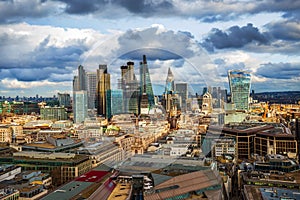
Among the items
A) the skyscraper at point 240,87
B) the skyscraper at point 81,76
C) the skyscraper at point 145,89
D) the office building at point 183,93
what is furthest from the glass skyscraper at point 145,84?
the skyscraper at point 240,87

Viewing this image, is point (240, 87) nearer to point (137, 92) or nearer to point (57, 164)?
point (57, 164)

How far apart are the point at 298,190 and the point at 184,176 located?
1.85 meters

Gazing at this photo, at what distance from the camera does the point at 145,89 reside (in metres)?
4.76

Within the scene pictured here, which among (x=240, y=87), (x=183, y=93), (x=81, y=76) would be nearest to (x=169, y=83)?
(x=183, y=93)

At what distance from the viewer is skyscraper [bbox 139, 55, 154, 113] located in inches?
165

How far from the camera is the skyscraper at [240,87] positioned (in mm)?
22094

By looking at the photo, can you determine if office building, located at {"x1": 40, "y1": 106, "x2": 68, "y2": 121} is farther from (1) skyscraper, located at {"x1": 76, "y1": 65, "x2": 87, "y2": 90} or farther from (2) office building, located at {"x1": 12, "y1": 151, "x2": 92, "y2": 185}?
(2) office building, located at {"x1": 12, "y1": 151, "x2": 92, "y2": 185}

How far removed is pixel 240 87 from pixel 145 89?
739 inches

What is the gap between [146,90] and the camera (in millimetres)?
4723

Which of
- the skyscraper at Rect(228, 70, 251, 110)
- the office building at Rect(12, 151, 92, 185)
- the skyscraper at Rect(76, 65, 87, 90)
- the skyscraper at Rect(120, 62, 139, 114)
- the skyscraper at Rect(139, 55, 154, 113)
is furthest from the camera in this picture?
the skyscraper at Rect(228, 70, 251, 110)

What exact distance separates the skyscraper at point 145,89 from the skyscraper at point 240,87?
701 inches

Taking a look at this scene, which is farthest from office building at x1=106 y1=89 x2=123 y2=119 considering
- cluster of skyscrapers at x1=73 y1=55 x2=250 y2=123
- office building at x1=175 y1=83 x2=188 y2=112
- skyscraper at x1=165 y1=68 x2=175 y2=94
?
skyscraper at x1=165 y1=68 x2=175 y2=94

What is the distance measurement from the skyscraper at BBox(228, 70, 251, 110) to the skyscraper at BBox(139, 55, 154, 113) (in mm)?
17807

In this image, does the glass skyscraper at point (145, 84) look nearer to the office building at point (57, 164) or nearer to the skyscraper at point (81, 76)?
the skyscraper at point (81, 76)
